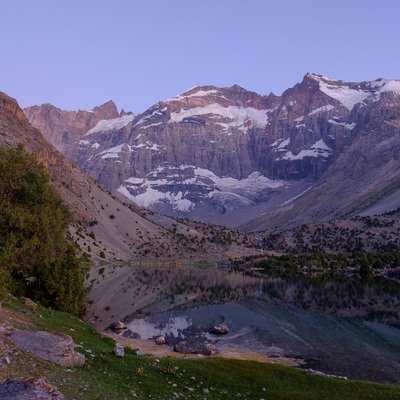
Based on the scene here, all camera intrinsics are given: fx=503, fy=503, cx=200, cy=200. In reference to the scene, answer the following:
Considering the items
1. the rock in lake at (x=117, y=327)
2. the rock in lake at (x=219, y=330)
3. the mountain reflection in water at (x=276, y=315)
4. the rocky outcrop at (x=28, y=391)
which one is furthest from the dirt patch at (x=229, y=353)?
the rocky outcrop at (x=28, y=391)

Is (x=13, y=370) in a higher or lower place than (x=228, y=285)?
higher

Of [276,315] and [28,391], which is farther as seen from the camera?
[276,315]

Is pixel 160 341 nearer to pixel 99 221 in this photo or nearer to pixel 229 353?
pixel 229 353

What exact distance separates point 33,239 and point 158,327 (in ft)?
55.5

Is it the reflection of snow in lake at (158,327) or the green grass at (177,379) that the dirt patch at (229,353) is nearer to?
the reflection of snow in lake at (158,327)

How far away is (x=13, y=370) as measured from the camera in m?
16.8

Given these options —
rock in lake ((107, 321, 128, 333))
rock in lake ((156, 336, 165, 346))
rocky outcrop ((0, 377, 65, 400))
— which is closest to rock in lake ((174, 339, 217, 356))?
rock in lake ((156, 336, 165, 346))

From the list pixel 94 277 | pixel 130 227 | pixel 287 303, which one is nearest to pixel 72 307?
pixel 287 303

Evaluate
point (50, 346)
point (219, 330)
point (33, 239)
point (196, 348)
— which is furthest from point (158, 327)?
point (50, 346)

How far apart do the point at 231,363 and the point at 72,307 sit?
18.4m

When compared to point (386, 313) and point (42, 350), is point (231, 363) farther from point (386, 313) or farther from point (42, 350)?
point (386, 313)

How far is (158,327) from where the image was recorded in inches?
1959

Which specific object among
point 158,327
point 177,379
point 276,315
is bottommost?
point 276,315

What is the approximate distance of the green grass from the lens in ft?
58.6
